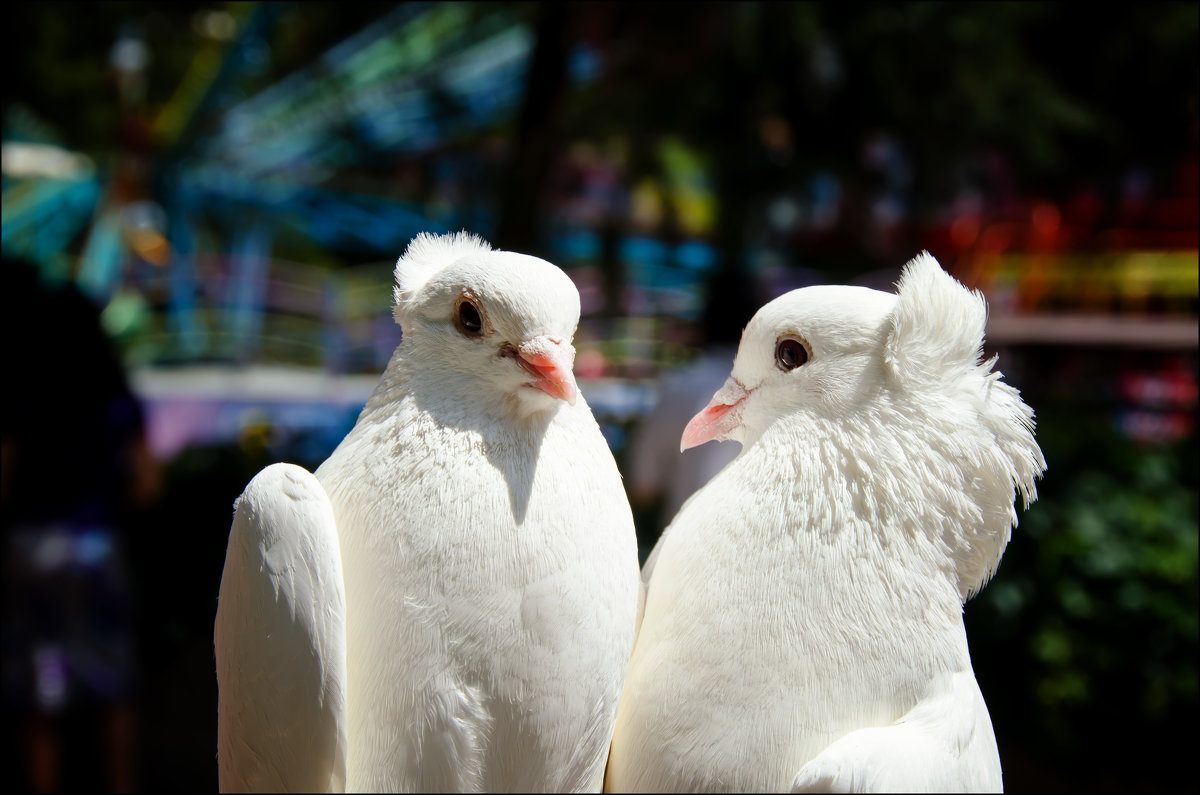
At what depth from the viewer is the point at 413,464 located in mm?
1254

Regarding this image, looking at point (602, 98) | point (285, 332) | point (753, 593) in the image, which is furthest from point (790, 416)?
point (285, 332)

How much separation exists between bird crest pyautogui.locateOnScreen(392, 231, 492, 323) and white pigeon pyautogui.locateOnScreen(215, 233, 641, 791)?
115 millimetres

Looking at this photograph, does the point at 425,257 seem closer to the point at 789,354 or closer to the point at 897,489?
the point at 789,354

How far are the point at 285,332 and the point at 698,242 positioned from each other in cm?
481

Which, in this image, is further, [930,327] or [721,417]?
[721,417]

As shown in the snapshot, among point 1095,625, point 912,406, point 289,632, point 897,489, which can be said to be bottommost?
Result: point 1095,625

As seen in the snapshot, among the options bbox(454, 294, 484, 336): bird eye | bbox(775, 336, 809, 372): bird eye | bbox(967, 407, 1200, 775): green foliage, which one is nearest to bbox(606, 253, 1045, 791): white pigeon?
bbox(775, 336, 809, 372): bird eye

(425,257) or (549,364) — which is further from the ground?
(425,257)

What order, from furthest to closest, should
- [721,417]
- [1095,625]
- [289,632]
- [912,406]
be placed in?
[1095,625]
[721,417]
[912,406]
[289,632]

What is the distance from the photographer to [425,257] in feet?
4.80

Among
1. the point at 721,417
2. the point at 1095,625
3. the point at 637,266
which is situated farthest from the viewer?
the point at 637,266

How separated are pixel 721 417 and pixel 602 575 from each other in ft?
1.18

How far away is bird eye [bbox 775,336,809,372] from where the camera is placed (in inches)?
53.4

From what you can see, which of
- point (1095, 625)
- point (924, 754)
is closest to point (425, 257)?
point (924, 754)
